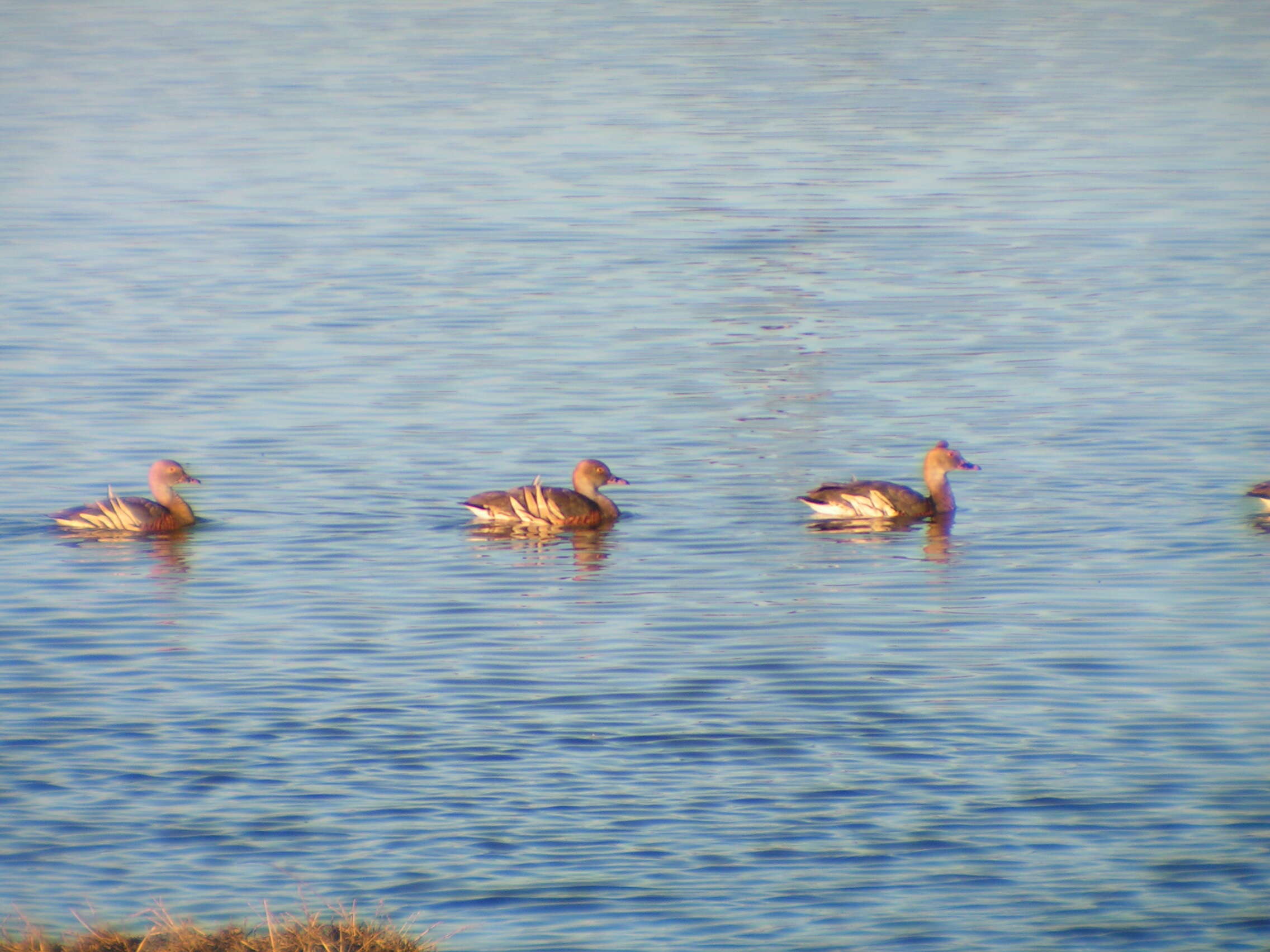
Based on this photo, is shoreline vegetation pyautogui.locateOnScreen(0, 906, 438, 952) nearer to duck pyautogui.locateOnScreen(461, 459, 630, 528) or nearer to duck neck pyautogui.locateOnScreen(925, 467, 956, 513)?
duck pyautogui.locateOnScreen(461, 459, 630, 528)

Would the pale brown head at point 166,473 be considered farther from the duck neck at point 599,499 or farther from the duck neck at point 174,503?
the duck neck at point 599,499

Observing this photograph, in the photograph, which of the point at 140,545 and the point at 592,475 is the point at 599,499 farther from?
the point at 140,545

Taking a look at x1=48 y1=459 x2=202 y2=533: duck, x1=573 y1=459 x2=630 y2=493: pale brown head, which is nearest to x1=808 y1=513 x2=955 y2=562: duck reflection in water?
x1=573 y1=459 x2=630 y2=493: pale brown head

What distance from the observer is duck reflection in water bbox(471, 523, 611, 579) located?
1712 cm

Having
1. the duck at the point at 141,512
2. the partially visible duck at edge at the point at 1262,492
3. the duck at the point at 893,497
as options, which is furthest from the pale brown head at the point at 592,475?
the partially visible duck at edge at the point at 1262,492

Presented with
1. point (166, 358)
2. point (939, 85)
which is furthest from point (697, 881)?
point (939, 85)

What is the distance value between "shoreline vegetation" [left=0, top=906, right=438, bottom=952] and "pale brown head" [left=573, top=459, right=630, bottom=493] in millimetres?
9212

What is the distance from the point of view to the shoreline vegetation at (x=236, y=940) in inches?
333

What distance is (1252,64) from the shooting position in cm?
5103

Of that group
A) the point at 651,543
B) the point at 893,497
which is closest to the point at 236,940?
the point at 651,543

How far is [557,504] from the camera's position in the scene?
17.8 metres

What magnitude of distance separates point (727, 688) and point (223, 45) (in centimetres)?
5043

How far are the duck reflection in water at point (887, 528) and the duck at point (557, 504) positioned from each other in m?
1.69

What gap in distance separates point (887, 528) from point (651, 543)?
199 cm
